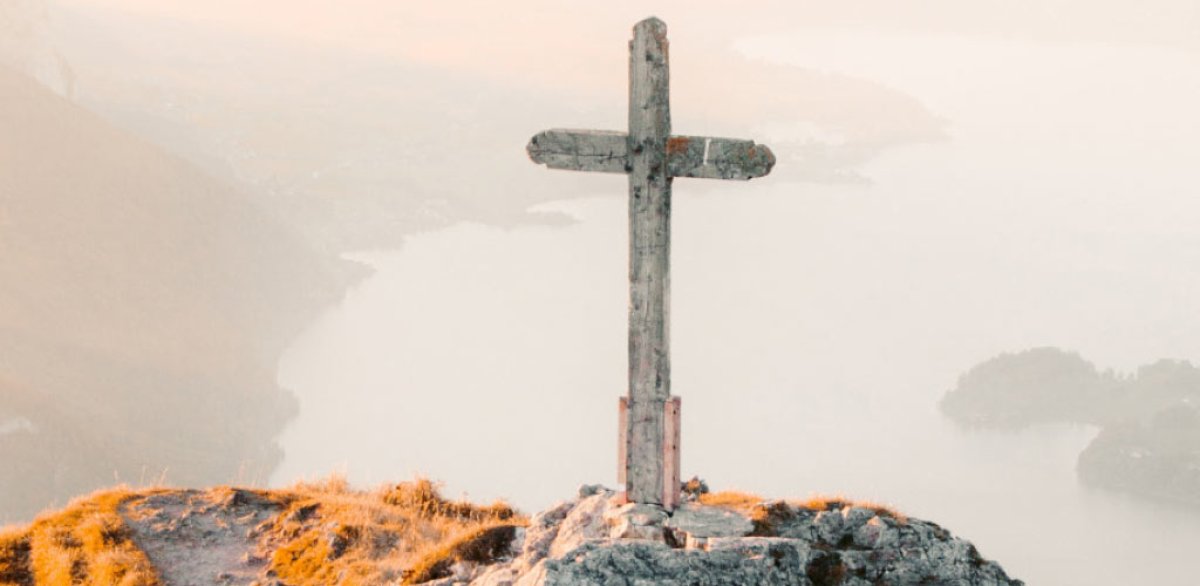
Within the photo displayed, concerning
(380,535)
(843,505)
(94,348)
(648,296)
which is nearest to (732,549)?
(648,296)

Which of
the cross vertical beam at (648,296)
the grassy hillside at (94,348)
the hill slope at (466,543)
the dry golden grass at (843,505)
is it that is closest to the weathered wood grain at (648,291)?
the cross vertical beam at (648,296)

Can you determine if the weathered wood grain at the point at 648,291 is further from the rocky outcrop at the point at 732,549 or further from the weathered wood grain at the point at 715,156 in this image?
the rocky outcrop at the point at 732,549

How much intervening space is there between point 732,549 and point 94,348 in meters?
165

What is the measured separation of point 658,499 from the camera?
11711mm

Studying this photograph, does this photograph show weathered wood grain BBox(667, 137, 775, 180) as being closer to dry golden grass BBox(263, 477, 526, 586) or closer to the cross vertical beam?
the cross vertical beam

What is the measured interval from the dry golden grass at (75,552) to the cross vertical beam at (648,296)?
607 centimetres

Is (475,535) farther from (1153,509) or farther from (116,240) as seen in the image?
(1153,509)

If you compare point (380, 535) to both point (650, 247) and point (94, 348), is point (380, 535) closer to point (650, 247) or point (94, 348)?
point (650, 247)

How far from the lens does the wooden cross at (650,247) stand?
459 inches

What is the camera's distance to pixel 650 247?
460 inches

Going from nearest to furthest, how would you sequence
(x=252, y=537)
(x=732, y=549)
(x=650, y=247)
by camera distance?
1. (x=732, y=549)
2. (x=650, y=247)
3. (x=252, y=537)

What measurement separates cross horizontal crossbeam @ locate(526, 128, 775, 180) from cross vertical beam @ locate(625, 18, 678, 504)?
0.15 metres

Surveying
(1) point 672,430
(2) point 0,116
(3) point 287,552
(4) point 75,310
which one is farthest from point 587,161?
(2) point 0,116

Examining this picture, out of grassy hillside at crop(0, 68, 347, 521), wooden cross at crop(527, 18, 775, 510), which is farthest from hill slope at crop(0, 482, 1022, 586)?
grassy hillside at crop(0, 68, 347, 521)
